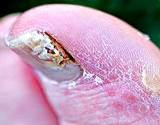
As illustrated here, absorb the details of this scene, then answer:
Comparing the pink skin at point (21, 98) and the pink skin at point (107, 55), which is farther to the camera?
the pink skin at point (21, 98)

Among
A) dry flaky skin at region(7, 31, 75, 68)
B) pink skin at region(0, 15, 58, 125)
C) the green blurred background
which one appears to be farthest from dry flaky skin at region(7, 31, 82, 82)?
the green blurred background

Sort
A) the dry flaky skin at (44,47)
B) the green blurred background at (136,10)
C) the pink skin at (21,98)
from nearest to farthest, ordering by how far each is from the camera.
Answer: the dry flaky skin at (44,47) → the pink skin at (21,98) → the green blurred background at (136,10)

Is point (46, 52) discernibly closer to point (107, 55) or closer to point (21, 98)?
point (107, 55)

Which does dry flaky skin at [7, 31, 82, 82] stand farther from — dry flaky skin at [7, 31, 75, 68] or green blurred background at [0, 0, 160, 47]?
green blurred background at [0, 0, 160, 47]

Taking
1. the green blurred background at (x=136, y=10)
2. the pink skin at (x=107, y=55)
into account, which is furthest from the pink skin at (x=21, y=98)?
the green blurred background at (x=136, y=10)

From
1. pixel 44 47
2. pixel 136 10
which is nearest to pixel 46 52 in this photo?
pixel 44 47

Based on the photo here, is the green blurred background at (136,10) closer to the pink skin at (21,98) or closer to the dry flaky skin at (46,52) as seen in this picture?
the pink skin at (21,98)

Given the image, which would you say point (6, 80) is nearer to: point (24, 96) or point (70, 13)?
point (24, 96)
